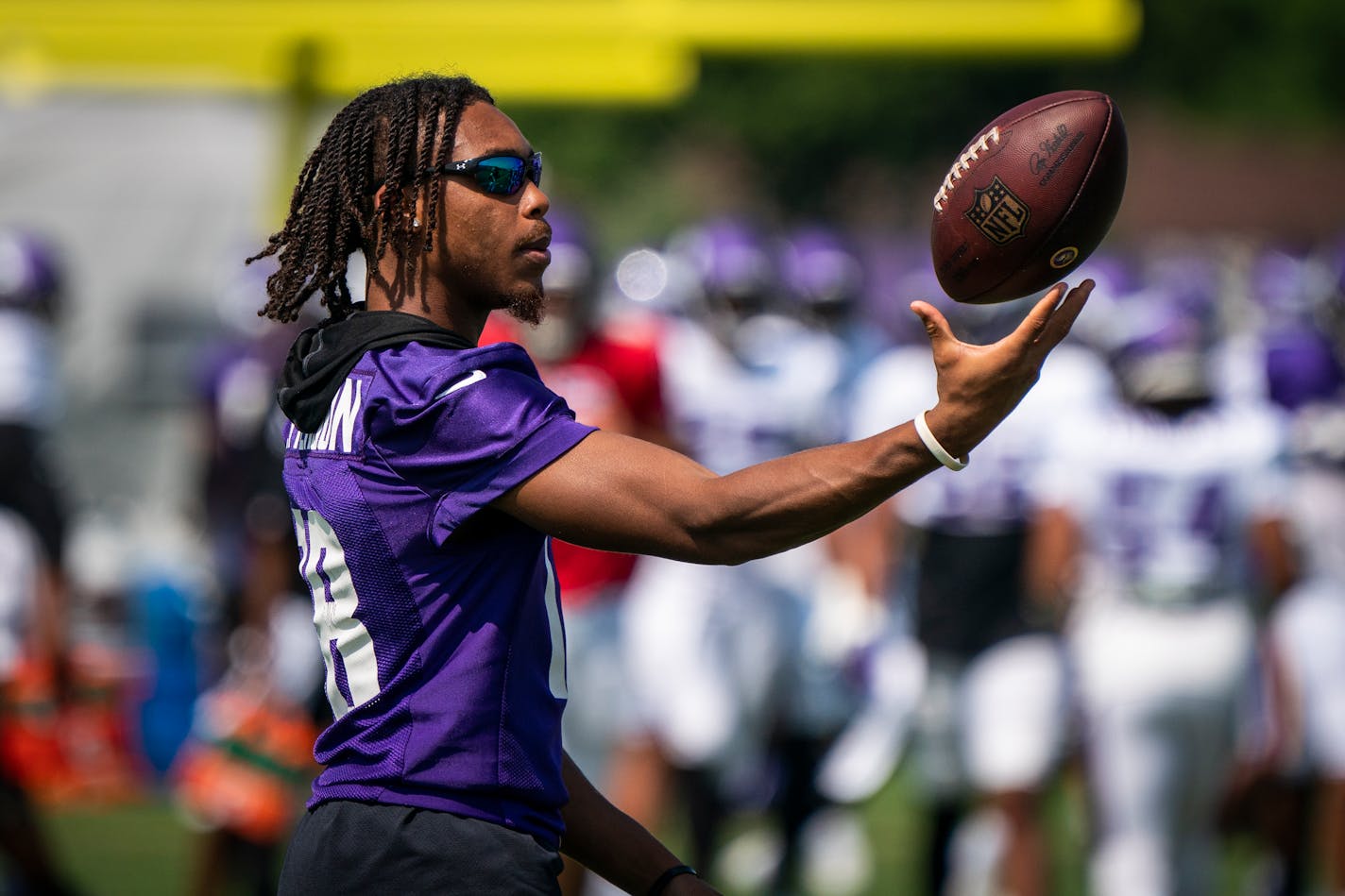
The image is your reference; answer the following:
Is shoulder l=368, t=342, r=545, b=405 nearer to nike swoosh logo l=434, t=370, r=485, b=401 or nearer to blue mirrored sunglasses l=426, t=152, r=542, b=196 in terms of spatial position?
nike swoosh logo l=434, t=370, r=485, b=401

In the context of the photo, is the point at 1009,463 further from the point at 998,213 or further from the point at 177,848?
the point at 177,848

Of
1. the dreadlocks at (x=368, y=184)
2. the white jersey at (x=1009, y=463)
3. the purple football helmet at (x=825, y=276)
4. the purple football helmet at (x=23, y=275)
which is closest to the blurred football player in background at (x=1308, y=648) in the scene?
the white jersey at (x=1009, y=463)

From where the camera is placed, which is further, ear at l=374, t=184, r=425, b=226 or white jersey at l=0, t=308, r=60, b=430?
white jersey at l=0, t=308, r=60, b=430

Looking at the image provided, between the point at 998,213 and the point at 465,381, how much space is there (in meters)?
0.79

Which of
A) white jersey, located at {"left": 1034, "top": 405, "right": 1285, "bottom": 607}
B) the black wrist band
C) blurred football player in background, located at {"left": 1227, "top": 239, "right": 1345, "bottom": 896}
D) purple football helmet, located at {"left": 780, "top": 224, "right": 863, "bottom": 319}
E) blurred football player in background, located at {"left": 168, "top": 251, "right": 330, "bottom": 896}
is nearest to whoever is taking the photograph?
the black wrist band

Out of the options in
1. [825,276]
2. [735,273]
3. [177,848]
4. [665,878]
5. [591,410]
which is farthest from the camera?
[825,276]

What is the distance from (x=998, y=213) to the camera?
258 cm

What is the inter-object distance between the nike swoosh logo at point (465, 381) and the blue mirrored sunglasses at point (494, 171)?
310 mm

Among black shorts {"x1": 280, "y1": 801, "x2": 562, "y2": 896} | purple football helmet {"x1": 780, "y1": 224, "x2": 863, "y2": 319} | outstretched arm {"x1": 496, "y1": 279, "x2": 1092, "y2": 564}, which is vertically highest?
outstretched arm {"x1": 496, "y1": 279, "x2": 1092, "y2": 564}

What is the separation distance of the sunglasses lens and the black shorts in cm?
84

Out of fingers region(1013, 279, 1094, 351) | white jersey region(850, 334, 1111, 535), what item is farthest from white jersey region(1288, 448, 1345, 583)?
fingers region(1013, 279, 1094, 351)

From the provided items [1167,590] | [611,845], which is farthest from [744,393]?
[611,845]

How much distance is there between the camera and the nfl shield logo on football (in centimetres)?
256

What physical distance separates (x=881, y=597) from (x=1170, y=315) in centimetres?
207
